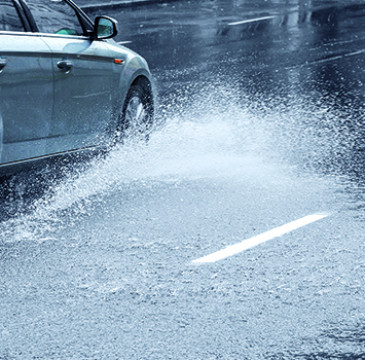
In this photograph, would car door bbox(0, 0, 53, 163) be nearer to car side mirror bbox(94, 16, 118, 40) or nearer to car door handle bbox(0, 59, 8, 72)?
car door handle bbox(0, 59, 8, 72)

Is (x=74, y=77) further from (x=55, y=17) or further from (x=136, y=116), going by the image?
(x=136, y=116)

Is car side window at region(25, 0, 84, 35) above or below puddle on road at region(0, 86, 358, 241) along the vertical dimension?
above

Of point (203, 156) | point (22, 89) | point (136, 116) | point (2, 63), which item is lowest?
point (203, 156)

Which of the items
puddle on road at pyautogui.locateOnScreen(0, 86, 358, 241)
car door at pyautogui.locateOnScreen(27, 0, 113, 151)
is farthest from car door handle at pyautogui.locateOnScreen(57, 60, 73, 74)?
puddle on road at pyautogui.locateOnScreen(0, 86, 358, 241)

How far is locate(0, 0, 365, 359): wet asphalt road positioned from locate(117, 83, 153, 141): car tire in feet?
0.46

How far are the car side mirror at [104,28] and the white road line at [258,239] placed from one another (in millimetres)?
2361

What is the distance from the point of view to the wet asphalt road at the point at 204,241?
465 cm

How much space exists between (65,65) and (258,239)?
6.85 feet

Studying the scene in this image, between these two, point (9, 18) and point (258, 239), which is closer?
point (258, 239)

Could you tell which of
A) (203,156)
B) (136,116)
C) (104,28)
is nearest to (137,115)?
(136,116)

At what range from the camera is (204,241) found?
20.4 ft

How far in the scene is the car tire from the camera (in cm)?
848

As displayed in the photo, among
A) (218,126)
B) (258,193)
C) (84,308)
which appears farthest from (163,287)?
(218,126)

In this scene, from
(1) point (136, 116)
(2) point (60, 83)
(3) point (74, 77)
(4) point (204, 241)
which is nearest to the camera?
(4) point (204, 241)
